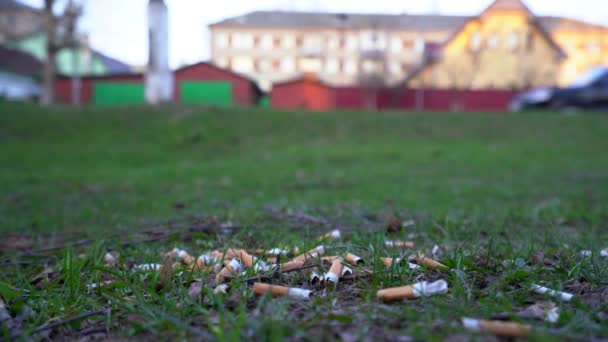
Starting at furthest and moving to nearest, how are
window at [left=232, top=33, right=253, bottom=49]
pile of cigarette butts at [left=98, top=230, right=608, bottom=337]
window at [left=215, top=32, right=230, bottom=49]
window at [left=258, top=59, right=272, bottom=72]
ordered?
1. window at [left=258, top=59, right=272, bottom=72]
2. window at [left=232, top=33, right=253, bottom=49]
3. window at [left=215, top=32, right=230, bottom=49]
4. pile of cigarette butts at [left=98, top=230, right=608, bottom=337]

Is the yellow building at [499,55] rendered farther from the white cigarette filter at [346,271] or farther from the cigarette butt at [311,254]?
the white cigarette filter at [346,271]

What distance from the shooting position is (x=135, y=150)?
13336mm

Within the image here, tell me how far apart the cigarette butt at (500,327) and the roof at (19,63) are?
4525cm

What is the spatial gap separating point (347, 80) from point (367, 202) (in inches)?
2050

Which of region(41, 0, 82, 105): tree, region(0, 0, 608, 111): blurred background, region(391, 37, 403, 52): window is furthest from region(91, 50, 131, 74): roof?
region(391, 37, 403, 52): window

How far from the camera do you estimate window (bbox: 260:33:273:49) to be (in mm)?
55062

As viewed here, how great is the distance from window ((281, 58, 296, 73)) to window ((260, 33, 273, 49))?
94.0 inches

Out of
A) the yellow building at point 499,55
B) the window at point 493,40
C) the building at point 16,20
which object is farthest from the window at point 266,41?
the window at point 493,40

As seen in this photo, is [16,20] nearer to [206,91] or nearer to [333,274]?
[206,91]

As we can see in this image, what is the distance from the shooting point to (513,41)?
37.6m

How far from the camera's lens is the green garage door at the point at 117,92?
1164 inches

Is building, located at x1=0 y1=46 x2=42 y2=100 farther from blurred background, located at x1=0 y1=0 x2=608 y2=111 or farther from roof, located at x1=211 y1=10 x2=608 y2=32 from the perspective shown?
roof, located at x1=211 y1=10 x2=608 y2=32

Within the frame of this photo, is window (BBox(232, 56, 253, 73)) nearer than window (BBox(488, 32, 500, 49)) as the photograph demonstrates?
No

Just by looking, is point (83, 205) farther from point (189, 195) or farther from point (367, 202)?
point (367, 202)
